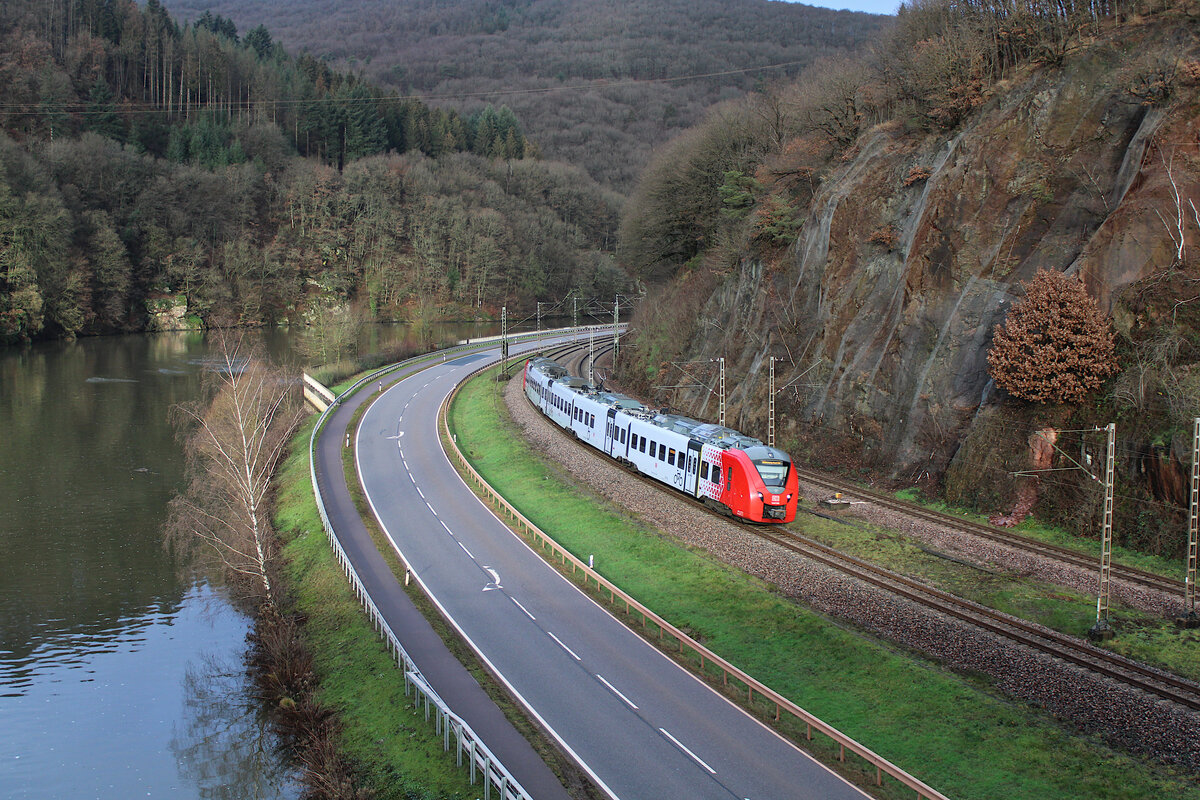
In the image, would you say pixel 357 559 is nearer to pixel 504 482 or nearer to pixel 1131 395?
pixel 504 482

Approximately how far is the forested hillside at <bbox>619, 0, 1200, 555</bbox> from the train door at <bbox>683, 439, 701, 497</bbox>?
291 inches

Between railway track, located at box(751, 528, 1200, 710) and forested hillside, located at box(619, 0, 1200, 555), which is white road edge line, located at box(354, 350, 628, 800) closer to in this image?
railway track, located at box(751, 528, 1200, 710)

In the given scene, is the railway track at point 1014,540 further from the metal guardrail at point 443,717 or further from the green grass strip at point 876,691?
the metal guardrail at point 443,717

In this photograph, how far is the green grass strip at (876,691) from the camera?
14.9m

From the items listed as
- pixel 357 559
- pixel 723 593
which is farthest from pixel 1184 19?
pixel 357 559

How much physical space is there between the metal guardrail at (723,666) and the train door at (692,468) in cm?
613

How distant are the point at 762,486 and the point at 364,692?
47.4ft

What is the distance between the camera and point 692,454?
31.6 meters

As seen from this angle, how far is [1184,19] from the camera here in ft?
95.5

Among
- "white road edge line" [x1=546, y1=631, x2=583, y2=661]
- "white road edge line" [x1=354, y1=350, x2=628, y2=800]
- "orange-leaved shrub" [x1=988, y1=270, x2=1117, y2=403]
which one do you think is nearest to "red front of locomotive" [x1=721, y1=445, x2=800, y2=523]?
"white road edge line" [x1=354, y1=350, x2=628, y2=800]

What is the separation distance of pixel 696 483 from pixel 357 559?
1260cm

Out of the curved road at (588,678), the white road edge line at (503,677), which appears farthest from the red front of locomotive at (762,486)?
the white road edge line at (503,677)

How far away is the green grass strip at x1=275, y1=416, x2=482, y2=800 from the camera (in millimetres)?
16375

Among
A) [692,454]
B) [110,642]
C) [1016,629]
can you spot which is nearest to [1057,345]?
[1016,629]
